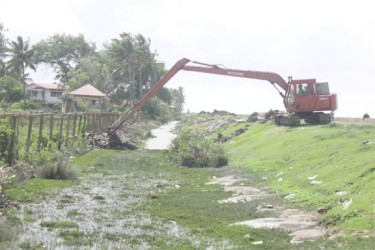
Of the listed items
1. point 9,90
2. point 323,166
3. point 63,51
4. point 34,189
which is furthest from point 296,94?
point 63,51

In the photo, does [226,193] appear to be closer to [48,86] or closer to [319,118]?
[319,118]

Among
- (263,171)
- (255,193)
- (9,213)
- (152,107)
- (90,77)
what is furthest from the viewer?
(152,107)

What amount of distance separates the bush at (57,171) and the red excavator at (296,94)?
16.9m

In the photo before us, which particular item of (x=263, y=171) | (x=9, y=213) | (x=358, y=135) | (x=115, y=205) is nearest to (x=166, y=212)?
(x=115, y=205)

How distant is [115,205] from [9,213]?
3333mm

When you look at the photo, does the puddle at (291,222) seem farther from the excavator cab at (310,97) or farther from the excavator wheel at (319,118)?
the excavator wheel at (319,118)

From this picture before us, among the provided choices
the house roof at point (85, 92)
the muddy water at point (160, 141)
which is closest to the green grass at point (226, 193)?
the muddy water at point (160, 141)

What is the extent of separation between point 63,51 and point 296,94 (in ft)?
267

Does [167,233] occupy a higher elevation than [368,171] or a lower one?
lower

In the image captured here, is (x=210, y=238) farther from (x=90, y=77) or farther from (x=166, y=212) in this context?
(x=90, y=77)

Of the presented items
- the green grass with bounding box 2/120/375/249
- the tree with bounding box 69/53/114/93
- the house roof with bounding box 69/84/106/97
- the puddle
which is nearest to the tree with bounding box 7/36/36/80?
the tree with bounding box 69/53/114/93

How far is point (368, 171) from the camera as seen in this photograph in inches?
537

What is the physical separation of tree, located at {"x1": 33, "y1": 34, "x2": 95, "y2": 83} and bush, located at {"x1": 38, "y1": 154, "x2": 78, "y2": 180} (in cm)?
8761

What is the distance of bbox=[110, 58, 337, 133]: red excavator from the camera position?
32938mm
